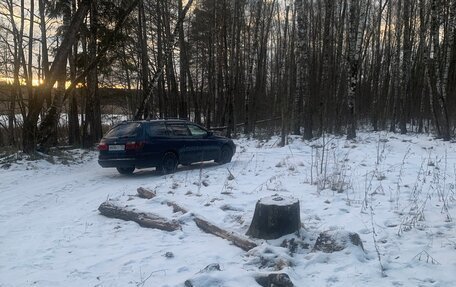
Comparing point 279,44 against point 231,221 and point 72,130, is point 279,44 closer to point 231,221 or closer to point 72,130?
point 72,130

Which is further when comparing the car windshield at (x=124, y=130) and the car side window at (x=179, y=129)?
the car side window at (x=179, y=129)

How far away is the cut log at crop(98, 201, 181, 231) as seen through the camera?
6383 millimetres

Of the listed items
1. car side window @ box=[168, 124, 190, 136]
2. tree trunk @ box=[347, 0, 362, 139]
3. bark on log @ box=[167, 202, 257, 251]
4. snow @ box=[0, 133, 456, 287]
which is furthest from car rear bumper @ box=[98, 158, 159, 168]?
tree trunk @ box=[347, 0, 362, 139]

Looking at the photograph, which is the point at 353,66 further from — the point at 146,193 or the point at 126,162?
the point at 146,193

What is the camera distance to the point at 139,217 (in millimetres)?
6777

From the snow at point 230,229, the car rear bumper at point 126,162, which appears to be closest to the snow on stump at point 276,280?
the snow at point 230,229

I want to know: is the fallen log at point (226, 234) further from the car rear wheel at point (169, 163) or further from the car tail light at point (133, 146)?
the car rear wheel at point (169, 163)

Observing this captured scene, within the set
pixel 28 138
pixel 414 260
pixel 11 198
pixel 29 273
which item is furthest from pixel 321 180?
pixel 28 138

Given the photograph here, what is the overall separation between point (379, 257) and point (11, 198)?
760 centimetres

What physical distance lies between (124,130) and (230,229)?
655 cm

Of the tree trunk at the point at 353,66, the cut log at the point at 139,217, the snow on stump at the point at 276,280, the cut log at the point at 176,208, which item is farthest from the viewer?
the tree trunk at the point at 353,66

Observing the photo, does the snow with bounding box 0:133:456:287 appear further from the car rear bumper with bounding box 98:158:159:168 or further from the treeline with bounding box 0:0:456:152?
the treeline with bounding box 0:0:456:152

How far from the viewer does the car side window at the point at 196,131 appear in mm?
13136

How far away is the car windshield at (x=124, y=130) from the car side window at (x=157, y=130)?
1.17ft
